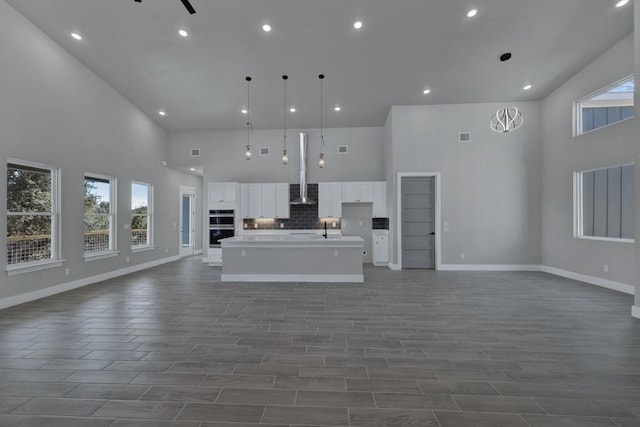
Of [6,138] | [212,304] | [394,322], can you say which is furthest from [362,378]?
[6,138]

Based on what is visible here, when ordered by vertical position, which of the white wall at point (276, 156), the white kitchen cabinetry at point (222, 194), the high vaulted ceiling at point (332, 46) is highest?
the high vaulted ceiling at point (332, 46)

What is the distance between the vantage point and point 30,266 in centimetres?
449

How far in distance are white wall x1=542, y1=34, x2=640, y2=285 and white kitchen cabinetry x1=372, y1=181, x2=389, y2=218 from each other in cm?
369

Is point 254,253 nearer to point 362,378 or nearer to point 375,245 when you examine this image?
point 375,245

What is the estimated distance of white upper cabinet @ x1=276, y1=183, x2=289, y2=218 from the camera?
26.1 ft

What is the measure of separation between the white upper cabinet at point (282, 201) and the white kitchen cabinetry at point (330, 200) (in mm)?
927

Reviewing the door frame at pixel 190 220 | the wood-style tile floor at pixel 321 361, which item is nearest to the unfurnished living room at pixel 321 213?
the wood-style tile floor at pixel 321 361

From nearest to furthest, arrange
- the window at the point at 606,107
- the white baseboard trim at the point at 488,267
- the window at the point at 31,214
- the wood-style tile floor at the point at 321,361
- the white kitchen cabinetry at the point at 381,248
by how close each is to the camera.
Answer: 1. the wood-style tile floor at the point at 321,361
2. the window at the point at 31,214
3. the window at the point at 606,107
4. the white baseboard trim at the point at 488,267
5. the white kitchen cabinetry at the point at 381,248

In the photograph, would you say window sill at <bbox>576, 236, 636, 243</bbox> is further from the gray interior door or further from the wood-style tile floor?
the gray interior door

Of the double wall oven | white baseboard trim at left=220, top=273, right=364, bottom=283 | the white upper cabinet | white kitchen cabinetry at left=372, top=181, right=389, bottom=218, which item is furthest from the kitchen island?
white kitchen cabinetry at left=372, top=181, right=389, bottom=218

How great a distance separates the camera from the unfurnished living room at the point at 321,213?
2213mm

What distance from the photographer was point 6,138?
164 inches

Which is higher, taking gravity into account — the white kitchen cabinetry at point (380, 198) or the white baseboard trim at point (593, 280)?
the white kitchen cabinetry at point (380, 198)

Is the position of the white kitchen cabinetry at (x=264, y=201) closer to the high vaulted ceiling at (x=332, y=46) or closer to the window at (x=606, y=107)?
the high vaulted ceiling at (x=332, y=46)
